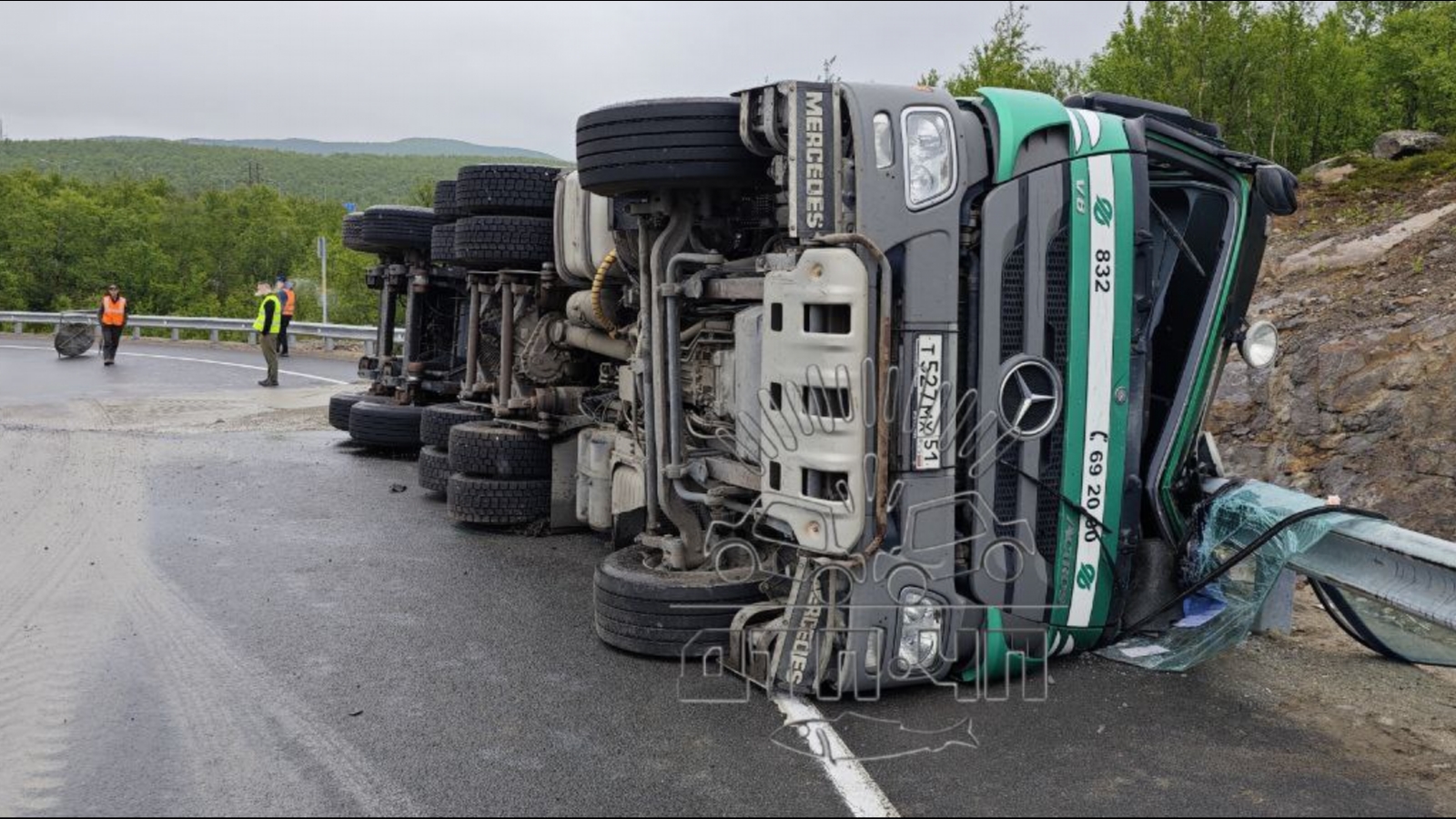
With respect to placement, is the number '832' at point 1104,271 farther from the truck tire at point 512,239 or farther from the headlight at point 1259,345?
the truck tire at point 512,239

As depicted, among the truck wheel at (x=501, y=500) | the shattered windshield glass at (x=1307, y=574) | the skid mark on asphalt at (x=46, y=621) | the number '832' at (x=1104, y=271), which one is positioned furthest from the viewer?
the truck wheel at (x=501, y=500)

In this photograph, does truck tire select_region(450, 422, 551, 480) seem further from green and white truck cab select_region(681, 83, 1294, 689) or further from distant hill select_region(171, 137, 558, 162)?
distant hill select_region(171, 137, 558, 162)

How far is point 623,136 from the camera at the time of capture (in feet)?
16.0

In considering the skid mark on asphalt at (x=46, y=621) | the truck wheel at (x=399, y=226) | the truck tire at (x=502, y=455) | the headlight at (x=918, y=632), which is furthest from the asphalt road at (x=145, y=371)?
the headlight at (x=918, y=632)

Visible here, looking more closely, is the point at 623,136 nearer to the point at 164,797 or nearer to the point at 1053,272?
the point at 1053,272

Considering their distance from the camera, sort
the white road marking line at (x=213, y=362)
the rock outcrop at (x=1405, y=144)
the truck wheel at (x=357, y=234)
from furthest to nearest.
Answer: the white road marking line at (x=213, y=362)
the truck wheel at (x=357, y=234)
the rock outcrop at (x=1405, y=144)

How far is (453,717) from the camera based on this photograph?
13.3ft

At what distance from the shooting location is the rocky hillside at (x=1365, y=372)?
624 cm

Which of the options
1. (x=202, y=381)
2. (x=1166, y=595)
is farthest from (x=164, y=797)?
(x=202, y=381)

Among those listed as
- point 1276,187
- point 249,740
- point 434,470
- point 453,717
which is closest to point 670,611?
point 453,717

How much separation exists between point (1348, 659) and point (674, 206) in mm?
3499

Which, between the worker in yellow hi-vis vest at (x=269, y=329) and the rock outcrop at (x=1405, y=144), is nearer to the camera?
the rock outcrop at (x=1405, y=144)

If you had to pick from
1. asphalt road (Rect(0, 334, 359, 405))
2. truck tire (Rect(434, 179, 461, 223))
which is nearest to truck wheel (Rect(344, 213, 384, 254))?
truck tire (Rect(434, 179, 461, 223))

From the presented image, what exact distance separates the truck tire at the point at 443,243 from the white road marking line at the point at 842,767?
5.30 meters
